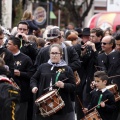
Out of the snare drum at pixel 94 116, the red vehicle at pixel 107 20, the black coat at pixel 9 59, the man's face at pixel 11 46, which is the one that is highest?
the red vehicle at pixel 107 20

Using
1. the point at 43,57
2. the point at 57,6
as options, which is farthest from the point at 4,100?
the point at 57,6

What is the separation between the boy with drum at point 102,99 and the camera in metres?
12.2

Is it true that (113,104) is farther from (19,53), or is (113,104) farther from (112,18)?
(112,18)

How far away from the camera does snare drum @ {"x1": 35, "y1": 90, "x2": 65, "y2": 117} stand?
429 inches

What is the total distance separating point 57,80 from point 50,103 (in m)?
0.48

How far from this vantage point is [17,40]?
12.8m

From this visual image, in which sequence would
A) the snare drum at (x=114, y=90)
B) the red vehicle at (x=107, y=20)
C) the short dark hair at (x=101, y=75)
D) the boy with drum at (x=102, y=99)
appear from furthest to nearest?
1. the red vehicle at (x=107, y=20)
2. the snare drum at (x=114, y=90)
3. the short dark hair at (x=101, y=75)
4. the boy with drum at (x=102, y=99)

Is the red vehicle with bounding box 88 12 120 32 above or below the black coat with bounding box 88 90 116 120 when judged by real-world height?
above

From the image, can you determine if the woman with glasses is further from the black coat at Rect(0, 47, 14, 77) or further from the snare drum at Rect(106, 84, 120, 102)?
the snare drum at Rect(106, 84, 120, 102)

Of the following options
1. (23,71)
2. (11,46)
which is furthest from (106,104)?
(11,46)

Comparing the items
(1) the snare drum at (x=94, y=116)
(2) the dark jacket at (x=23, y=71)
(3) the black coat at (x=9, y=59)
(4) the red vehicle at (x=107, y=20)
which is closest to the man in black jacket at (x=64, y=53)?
(2) the dark jacket at (x=23, y=71)

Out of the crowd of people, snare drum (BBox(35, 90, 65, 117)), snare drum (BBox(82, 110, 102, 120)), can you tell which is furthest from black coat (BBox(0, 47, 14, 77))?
snare drum (BBox(82, 110, 102, 120))

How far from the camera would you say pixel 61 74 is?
11312mm

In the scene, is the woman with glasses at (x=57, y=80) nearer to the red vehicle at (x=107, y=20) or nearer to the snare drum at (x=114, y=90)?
the snare drum at (x=114, y=90)
